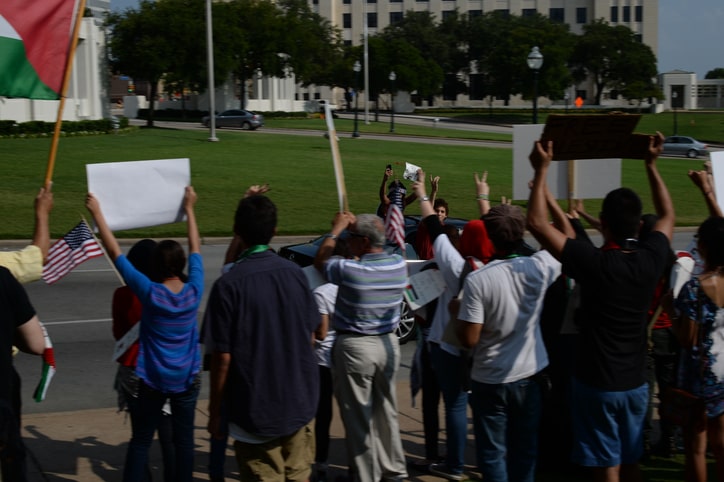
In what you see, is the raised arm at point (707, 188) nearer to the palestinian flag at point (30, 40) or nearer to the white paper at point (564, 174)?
the white paper at point (564, 174)

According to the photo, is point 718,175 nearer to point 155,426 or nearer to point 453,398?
point 453,398

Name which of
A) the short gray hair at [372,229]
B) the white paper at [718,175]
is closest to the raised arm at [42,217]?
the short gray hair at [372,229]

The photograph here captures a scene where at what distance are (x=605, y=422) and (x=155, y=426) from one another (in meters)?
2.47

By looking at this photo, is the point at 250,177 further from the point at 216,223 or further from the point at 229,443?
the point at 229,443

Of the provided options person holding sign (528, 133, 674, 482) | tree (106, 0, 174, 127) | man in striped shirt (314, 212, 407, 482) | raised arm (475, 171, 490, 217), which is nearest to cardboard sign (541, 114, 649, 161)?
raised arm (475, 171, 490, 217)

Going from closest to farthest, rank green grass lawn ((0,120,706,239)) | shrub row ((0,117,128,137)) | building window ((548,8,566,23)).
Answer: green grass lawn ((0,120,706,239)), shrub row ((0,117,128,137)), building window ((548,8,566,23))

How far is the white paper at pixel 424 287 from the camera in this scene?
5727 millimetres

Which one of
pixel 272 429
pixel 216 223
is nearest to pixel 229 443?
pixel 272 429

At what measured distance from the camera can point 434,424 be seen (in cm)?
623

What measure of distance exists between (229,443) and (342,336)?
210 centimetres

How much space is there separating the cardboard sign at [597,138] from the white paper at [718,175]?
54 cm

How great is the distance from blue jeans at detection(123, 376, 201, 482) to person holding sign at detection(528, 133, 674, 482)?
2.13 metres

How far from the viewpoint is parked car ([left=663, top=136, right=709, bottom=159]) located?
52.9 metres

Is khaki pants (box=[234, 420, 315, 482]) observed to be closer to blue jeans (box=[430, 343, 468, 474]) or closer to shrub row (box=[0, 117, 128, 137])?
blue jeans (box=[430, 343, 468, 474])
